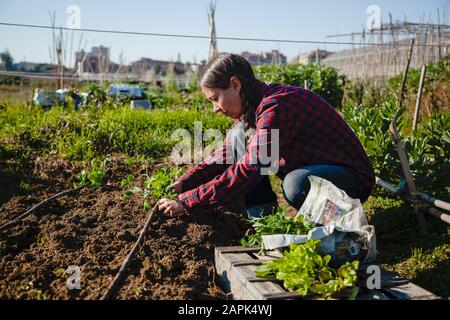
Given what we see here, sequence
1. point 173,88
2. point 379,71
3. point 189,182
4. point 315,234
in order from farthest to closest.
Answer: point 173,88 < point 379,71 < point 189,182 < point 315,234

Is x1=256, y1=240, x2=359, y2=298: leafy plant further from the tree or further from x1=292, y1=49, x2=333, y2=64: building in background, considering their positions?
the tree

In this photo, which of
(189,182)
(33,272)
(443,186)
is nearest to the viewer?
(33,272)

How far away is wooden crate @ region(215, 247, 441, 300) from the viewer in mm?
1888

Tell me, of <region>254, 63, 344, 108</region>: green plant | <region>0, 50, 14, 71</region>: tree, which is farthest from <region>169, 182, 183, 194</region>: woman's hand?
<region>0, 50, 14, 71</region>: tree

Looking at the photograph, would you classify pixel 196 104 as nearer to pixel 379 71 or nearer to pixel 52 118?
pixel 52 118

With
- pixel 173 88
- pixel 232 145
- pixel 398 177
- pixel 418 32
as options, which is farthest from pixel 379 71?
pixel 232 145

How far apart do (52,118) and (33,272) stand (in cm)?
351

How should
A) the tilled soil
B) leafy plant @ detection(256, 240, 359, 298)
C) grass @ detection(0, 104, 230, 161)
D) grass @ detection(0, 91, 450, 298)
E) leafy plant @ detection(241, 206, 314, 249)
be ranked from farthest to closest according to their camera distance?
grass @ detection(0, 104, 230, 161)
grass @ detection(0, 91, 450, 298)
leafy plant @ detection(241, 206, 314, 249)
the tilled soil
leafy plant @ detection(256, 240, 359, 298)

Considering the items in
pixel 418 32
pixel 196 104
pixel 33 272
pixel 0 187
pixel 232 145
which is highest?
pixel 418 32

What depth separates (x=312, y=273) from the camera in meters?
1.89

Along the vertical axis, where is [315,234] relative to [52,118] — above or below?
below

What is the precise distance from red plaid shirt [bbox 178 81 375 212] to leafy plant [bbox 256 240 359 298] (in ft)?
1.96

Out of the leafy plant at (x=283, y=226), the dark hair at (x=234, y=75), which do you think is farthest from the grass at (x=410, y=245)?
the dark hair at (x=234, y=75)

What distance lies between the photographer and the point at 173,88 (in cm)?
1204
